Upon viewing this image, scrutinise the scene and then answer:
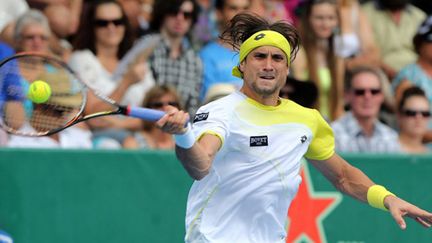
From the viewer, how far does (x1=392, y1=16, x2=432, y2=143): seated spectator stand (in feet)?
34.8

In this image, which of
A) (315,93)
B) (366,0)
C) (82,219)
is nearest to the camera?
(82,219)

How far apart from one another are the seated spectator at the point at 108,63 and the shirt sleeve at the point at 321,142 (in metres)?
3.05

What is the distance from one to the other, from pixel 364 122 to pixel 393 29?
177 cm

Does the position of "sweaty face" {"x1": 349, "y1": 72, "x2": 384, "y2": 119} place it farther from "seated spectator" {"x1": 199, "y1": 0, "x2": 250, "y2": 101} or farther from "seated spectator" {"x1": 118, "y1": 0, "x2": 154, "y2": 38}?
"seated spectator" {"x1": 118, "y1": 0, "x2": 154, "y2": 38}

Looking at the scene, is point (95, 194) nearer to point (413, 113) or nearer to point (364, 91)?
point (364, 91)

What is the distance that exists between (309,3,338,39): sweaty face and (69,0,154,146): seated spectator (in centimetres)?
180

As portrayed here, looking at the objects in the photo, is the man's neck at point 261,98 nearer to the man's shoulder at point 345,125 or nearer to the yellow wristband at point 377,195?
the yellow wristband at point 377,195

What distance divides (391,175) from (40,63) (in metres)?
3.38

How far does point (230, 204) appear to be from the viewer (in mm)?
5758

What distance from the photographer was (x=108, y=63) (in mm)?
9570

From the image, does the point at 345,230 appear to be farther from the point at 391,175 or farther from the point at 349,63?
the point at 349,63

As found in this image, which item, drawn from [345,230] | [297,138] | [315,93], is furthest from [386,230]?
[297,138]

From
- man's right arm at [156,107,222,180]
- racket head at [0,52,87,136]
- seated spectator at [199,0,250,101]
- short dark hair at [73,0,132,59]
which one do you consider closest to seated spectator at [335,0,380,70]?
seated spectator at [199,0,250,101]

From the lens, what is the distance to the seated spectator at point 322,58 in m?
10.1
